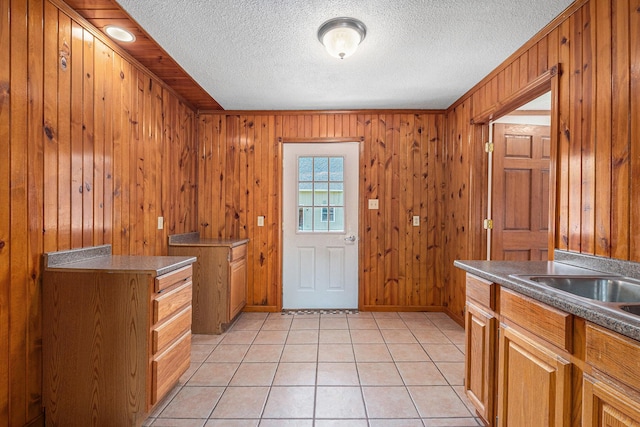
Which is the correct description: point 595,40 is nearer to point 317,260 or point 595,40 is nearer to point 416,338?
point 416,338

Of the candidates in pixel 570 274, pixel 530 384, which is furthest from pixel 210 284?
pixel 570 274

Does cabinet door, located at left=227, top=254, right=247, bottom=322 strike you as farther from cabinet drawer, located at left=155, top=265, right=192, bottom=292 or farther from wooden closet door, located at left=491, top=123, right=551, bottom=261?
wooden closet door, located at left=491, top=123, right=551, bottom=261

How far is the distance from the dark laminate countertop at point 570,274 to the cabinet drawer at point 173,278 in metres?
1.73

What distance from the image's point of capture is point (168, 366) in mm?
1813

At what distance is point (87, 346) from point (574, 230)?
9.19 feet

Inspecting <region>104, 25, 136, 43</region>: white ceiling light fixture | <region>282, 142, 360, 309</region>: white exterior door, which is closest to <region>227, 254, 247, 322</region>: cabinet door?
<region>282, 142, 360, 309</region>: white exterior door

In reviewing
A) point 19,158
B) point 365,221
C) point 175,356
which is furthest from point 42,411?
point 365,221

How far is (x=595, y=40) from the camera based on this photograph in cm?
168

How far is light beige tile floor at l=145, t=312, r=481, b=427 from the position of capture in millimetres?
1817

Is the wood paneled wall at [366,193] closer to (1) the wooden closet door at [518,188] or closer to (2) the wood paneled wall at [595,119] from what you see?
(1) the wooden closet door at [518,188]

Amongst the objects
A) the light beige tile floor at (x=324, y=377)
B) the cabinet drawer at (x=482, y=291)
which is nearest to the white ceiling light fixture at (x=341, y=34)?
the cabinet drawer at (x=482, y=291)

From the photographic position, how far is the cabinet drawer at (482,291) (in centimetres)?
158

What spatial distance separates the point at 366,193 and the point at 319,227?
0.70 meters

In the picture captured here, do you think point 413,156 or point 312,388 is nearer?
point 312,388
